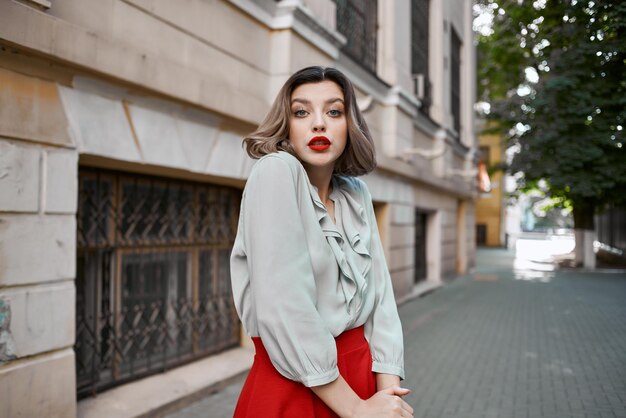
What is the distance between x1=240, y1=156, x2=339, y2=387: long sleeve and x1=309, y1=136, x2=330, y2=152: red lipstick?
0.23m

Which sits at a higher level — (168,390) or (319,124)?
(319,124)

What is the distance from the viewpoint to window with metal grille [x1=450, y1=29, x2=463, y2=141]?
16.3 m

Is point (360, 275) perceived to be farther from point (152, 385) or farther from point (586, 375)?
point (586, 375)

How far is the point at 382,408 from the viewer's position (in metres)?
1.47

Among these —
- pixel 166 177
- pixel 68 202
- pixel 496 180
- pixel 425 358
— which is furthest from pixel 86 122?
pixel 496 180

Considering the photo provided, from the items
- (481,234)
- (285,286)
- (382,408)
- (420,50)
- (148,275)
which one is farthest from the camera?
(481,234)

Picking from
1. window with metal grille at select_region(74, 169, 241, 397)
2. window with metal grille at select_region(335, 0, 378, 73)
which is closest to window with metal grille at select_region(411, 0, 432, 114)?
window with metal grille at select_region(335, 0, 378, 73)

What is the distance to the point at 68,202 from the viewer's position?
138 inches

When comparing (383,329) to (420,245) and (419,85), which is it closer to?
(419,85)

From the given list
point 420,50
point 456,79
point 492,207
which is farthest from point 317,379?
point 492,207

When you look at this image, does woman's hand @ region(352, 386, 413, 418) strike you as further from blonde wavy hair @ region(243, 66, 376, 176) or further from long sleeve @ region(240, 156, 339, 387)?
blonde wavy hair @ region(243, 66, 376, 176)

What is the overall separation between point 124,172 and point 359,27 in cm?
598

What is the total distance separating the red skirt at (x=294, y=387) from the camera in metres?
1.50

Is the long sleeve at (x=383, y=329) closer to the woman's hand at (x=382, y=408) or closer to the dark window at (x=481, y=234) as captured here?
the woman's hand at (x=382, y=408)
